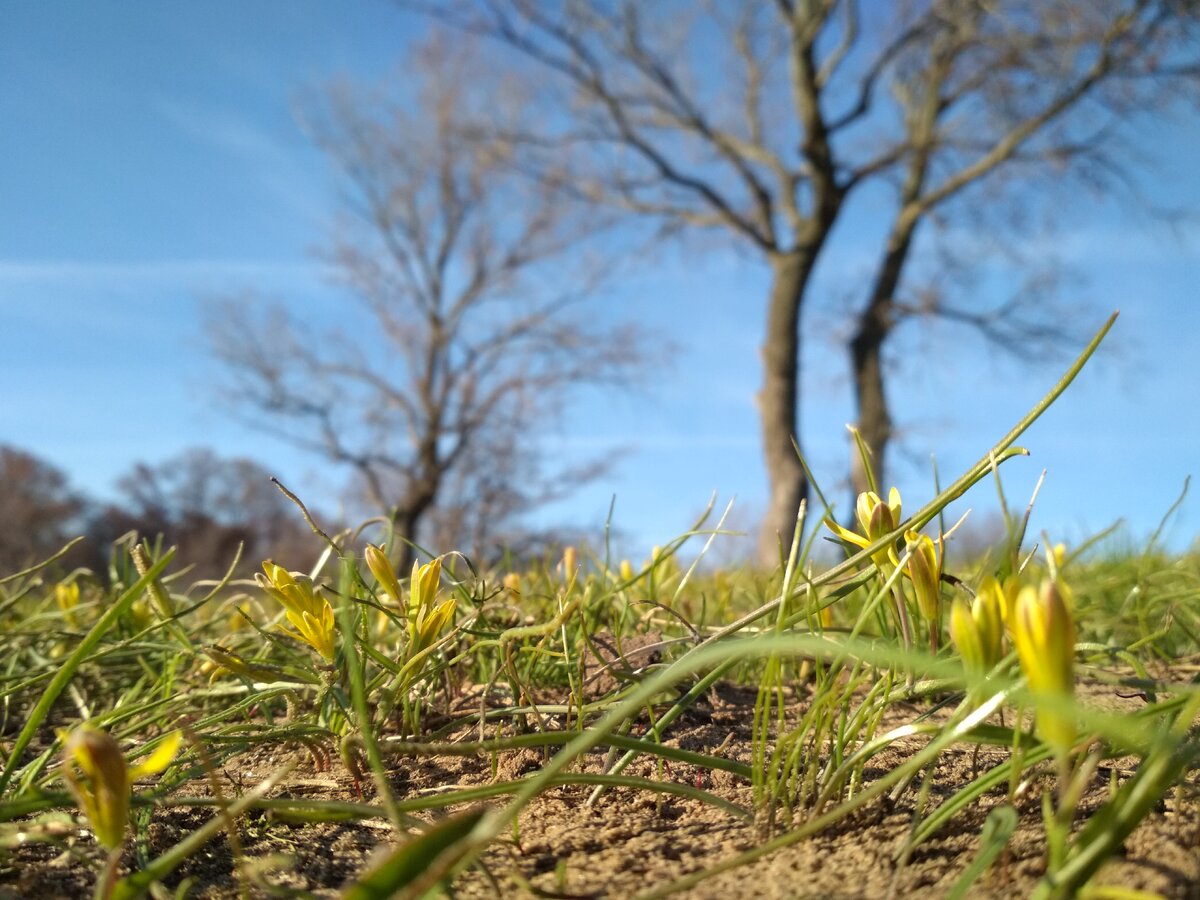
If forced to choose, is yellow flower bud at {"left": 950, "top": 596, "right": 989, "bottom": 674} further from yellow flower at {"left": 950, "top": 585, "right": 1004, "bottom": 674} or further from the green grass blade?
the green grass blade

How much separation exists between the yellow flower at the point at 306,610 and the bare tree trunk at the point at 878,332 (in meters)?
9.37

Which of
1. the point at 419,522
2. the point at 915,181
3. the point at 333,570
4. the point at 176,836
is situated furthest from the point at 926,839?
the point at 419,522

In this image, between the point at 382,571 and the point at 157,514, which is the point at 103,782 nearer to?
the point at 382,571

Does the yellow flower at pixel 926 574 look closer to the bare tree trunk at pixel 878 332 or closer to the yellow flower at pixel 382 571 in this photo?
the yellow flower at pixel 382 571

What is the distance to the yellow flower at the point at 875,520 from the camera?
0.63 m

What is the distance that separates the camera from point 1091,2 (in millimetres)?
8281

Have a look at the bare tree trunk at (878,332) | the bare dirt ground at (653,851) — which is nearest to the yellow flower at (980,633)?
the bare dirt ground at (653,851)

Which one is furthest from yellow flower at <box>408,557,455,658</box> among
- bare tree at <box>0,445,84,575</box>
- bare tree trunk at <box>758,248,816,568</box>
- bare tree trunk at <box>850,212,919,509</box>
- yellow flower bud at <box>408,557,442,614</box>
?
bare tree at <box>0,445,84,575</box>

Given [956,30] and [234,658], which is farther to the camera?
[956,30]

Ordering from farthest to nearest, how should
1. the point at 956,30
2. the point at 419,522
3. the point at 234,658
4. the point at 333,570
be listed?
1. the point at 419,522
2. the point at 956,30
3. the point at 333,570
4. the point at 234,658

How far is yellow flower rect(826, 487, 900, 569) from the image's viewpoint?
63 cm

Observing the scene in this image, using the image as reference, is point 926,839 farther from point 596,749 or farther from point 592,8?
point 592,8

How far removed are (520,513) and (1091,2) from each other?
10744 millimetres

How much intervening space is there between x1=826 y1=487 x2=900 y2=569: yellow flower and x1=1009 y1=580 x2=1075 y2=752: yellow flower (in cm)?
21
